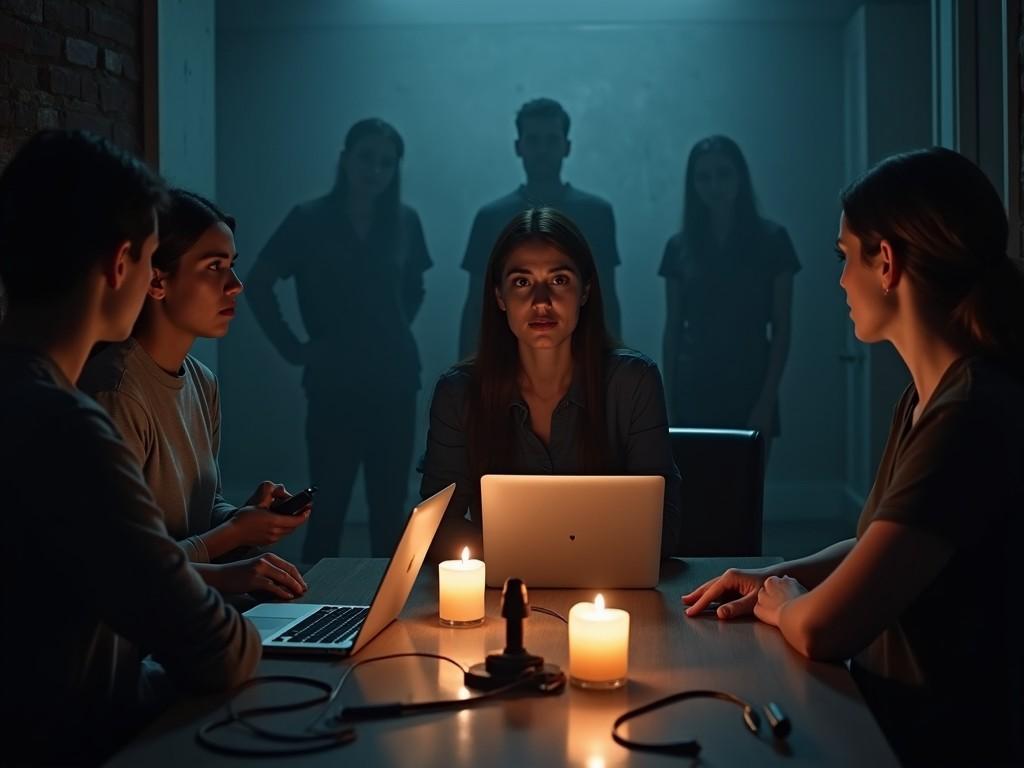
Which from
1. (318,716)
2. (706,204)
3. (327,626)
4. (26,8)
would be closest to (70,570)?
(318,716)

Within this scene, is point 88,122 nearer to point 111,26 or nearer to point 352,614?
point 111,26

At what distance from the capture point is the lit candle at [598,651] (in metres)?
1.27

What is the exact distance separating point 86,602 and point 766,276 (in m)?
4.11

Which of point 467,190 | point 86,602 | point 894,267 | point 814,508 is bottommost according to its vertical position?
point 814,508

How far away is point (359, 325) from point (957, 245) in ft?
11.9

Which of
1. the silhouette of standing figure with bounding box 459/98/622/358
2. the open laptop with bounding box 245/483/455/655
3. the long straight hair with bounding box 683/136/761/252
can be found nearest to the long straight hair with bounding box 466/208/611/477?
the open laptop with bounding box 245/483/455/655

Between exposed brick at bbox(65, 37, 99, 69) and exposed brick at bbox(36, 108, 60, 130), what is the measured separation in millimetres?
170

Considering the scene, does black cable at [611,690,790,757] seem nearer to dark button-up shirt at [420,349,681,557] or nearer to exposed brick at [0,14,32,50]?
dark button-up shirt at [420,349,681,557]

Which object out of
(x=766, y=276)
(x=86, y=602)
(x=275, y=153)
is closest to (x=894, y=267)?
(x=86, y=602)

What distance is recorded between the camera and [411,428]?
4.93m

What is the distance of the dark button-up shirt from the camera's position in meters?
2.26

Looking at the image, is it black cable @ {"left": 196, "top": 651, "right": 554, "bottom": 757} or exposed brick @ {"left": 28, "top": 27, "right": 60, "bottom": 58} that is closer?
black cable @ {"left": 196, "top": 651, "right": 554, "bottom": 757}

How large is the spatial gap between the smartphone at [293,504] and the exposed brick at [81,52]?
1542 millimetres

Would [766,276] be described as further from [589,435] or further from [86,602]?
[86,602]
